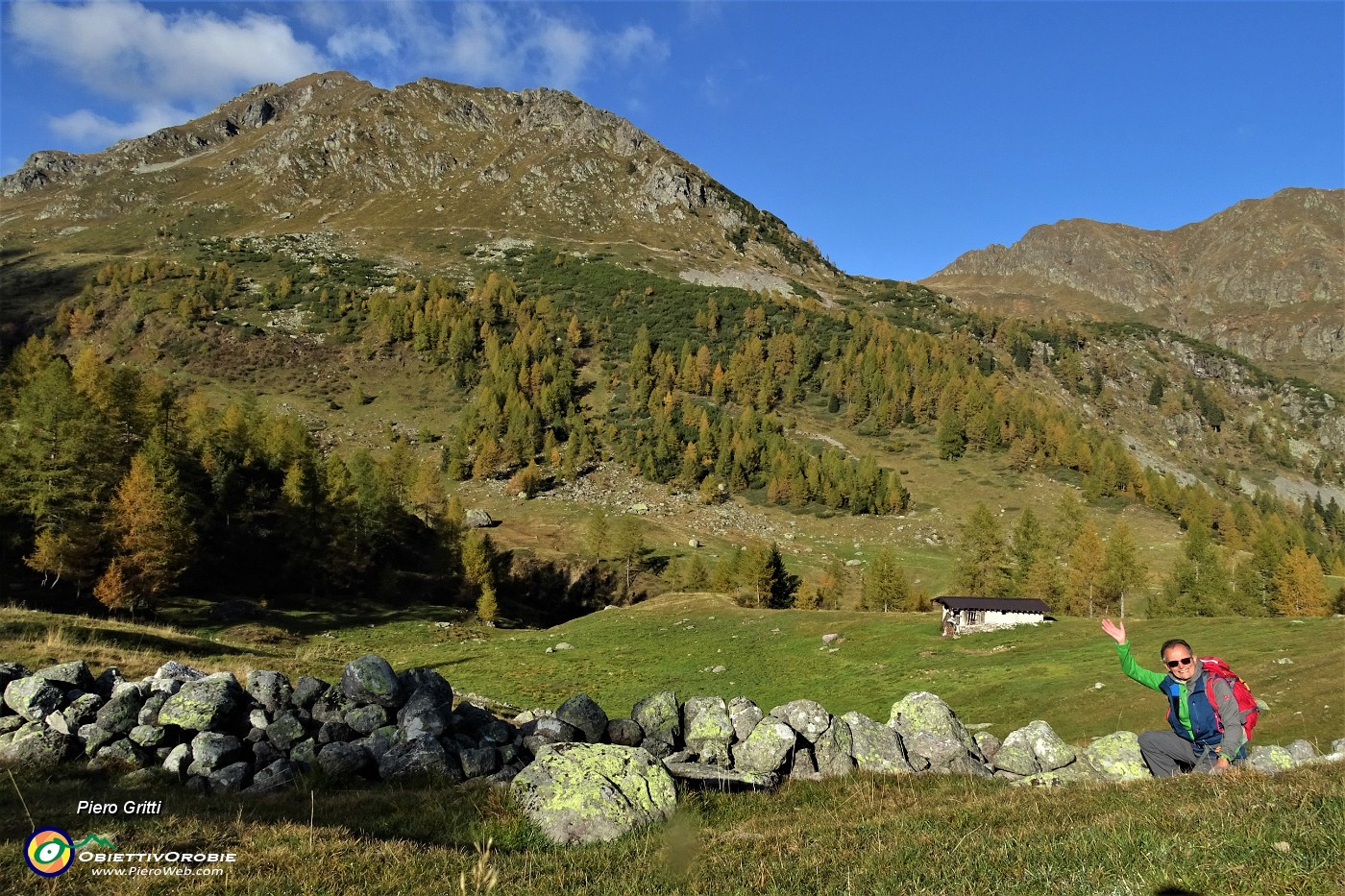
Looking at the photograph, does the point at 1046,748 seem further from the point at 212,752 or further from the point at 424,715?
the point at 212,752

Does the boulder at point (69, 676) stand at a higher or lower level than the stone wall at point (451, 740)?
higher

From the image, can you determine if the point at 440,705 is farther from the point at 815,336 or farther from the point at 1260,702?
the point at 815,336

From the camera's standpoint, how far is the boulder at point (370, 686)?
582 inches

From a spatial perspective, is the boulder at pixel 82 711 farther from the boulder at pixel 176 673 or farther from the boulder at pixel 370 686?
the boulder at pixel 370 686

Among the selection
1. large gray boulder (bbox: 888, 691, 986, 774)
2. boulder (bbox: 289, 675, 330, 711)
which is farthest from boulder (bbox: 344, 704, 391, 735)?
large gray boulder (bbox: 888, 691, 986, 774)

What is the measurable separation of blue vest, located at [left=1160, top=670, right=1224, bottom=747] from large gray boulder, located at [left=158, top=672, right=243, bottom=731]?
57.3ft

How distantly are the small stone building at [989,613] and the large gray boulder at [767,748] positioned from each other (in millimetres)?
33423

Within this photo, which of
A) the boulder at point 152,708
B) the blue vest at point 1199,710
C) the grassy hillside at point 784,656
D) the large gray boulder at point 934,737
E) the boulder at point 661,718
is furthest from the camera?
A: the grassy hillside at point 784,656

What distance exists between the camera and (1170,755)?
11133 mm

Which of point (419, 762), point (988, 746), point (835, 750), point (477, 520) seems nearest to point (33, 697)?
point (419, 762)

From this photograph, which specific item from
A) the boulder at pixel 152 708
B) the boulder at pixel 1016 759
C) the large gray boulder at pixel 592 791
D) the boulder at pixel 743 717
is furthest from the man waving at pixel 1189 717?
the boulder at pixel 152 708

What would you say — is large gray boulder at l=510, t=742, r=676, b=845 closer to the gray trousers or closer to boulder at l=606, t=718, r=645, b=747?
boulder at l=606, t=718, r=645, b=747

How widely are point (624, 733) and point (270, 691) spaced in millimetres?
8021

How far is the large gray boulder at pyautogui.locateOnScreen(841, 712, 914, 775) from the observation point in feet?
46.3
